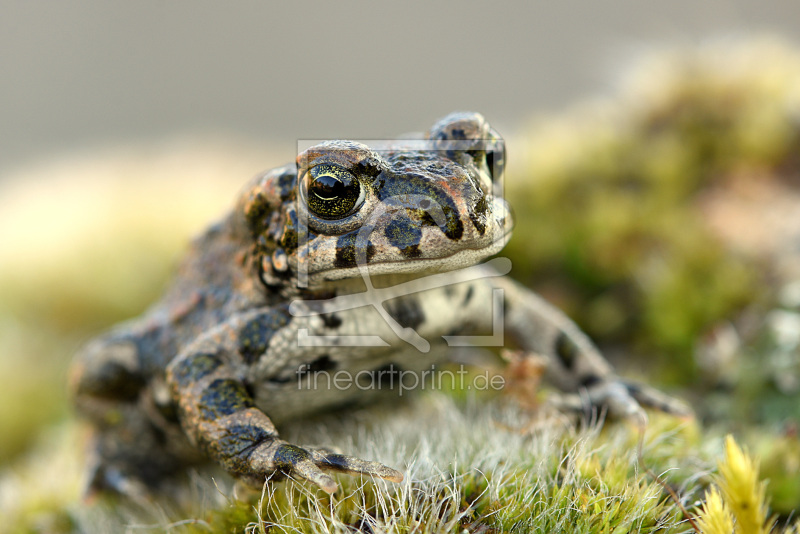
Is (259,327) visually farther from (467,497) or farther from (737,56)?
(737,56)

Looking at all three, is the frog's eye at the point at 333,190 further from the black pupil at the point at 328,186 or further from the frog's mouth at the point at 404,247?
the frog's mouth at the point at 404,247

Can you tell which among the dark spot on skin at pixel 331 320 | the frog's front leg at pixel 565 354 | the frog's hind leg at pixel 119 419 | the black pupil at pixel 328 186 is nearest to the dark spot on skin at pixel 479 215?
the black pupil at pixel 328 186

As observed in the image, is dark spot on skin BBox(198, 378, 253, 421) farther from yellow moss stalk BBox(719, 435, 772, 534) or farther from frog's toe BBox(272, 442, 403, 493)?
yellow moss stalk BBox(719, 435, 772, 534)

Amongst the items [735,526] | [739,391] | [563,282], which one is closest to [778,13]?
[563,282]

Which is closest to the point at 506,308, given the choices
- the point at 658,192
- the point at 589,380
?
the point at 589,380

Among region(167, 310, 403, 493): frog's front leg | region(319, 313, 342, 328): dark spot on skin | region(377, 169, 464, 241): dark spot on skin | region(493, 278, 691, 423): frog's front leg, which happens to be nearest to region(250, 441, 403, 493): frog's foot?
region(167, 310, 403, 493): frog's front leg

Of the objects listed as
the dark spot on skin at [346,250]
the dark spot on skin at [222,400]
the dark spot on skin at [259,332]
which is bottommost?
the dark spot on skin at [222,400]

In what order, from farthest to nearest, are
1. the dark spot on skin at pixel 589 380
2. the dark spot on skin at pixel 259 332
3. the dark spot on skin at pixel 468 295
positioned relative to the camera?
the dark spot on skin at pixel 589 380 → the dark spot on skin at pixel 468 295 → the dark spot on skin at pixel 259 332
